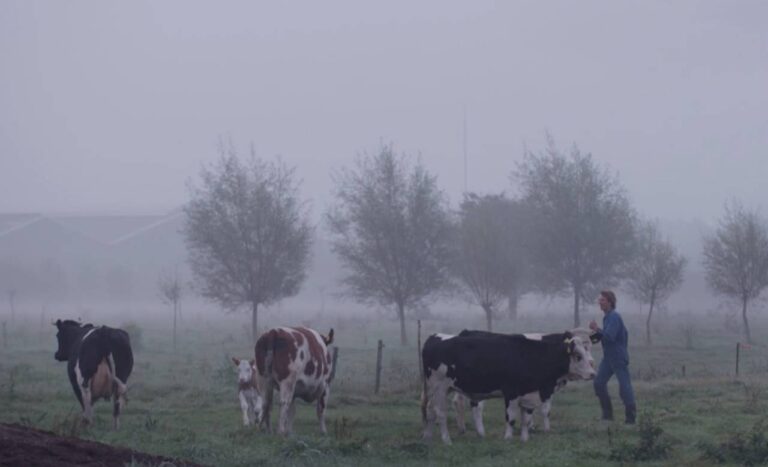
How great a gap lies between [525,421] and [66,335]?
9.21 m

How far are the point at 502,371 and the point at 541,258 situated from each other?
27.0 metres

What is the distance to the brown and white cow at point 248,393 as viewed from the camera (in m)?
18.2

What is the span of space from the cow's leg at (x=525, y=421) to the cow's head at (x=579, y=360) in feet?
3.85

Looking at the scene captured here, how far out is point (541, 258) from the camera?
142 ft

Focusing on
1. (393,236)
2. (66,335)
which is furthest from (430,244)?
(66,335)

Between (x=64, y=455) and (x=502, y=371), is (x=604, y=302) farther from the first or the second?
(x=64, y=455)

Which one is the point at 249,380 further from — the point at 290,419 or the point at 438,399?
the point at 438,399

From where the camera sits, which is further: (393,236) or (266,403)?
(393,236)

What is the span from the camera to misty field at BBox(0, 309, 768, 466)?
13.8 meters

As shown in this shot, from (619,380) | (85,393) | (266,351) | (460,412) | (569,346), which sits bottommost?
(460,412)

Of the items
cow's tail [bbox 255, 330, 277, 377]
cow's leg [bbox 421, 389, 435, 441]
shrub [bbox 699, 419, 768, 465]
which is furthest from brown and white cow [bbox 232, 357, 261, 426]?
shrub [bbox 699, 419, 768, 465]

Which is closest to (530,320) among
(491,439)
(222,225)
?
(222,225)

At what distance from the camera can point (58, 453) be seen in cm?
1095

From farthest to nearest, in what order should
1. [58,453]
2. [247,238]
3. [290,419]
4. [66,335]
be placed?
[247,238] < [66,335] < [290,419] < [58,453]
